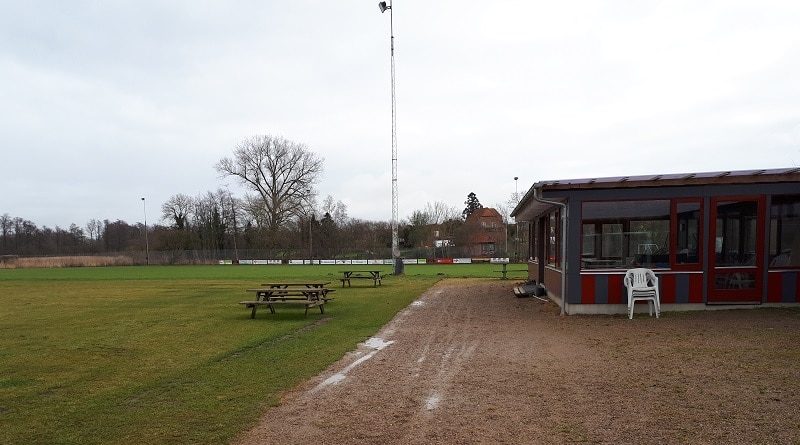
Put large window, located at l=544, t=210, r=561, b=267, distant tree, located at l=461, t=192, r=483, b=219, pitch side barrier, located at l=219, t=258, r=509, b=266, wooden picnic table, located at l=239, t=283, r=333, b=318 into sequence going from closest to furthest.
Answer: wooden picnic table, located at l=239, t=283, r=333, b=318
large window, located at l=544, t=210, r=561, b=267
pitch side barrier, located at l=219, t=258, r=509, b=266
distant tree, located at l=461, t=192, r=483, b=219

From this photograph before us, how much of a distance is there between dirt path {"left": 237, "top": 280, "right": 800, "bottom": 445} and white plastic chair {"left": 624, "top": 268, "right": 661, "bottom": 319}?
79 centimetres

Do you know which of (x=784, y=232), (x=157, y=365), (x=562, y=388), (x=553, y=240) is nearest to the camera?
(x=562, y=388)

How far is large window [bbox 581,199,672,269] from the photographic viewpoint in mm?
10844

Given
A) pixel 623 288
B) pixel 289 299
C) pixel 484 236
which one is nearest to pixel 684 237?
pixel 623 288

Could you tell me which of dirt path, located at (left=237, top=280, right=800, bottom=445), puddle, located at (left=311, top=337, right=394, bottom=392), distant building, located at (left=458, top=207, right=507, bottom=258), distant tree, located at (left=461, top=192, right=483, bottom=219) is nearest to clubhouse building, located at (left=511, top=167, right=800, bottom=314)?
dirt path, located at (left=237, top=280, right=800, bottom=445)

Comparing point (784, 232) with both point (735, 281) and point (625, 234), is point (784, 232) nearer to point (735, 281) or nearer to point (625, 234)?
point (735, 281)

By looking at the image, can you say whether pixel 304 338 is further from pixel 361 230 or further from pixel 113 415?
pixel 361 230

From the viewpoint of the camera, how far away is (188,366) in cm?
712

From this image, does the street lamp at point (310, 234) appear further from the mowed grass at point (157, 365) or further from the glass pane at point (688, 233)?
the glass pane at point (688, 233)

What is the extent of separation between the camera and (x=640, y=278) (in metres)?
10.7

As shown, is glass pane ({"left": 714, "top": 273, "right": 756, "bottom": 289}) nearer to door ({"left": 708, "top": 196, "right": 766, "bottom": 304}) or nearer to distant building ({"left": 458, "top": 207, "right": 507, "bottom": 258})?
door ({"left": 708, "top": 196, "right": 766, "bottom": 304})

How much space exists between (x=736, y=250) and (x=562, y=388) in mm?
7563

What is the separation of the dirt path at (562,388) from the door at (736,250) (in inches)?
43.0

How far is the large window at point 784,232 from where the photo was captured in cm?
1055
